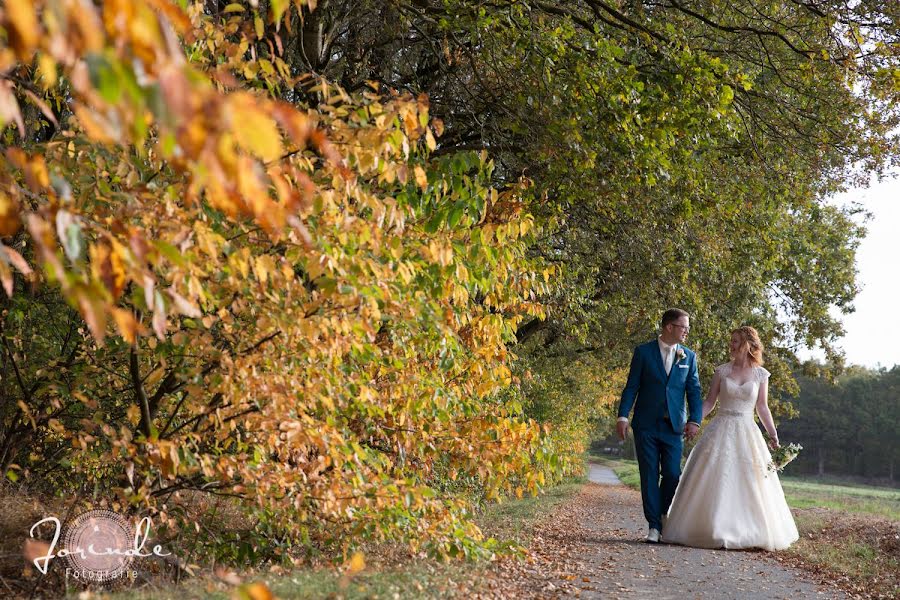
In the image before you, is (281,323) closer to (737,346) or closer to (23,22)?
(23,22)

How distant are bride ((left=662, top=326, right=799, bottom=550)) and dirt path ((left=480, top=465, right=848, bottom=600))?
225 millimetres

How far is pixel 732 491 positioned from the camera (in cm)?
920

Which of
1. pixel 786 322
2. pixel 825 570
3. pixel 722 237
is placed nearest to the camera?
pixel 825 570

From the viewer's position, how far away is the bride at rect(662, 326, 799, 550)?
908 cm

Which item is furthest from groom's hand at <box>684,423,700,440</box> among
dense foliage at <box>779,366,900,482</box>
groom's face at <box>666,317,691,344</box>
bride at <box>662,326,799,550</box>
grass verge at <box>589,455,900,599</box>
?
dense foliage at <box>779,366,900,482</box>

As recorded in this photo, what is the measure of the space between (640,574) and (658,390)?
2.79 m

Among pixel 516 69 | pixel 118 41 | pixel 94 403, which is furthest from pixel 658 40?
pixel 118 41

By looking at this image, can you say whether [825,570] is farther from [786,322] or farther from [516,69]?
[786,322]

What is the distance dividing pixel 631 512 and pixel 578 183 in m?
10.6

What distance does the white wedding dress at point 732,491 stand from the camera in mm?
9062

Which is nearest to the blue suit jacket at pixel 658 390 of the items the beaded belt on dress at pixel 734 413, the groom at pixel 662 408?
the groom at pixel 662 408

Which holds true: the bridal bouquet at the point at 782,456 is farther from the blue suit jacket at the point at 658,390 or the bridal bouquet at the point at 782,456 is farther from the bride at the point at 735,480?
the blue suit jacket at the point at 658,390

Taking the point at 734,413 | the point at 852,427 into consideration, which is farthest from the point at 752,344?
the point at 852,427

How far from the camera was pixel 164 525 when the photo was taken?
6.48m
